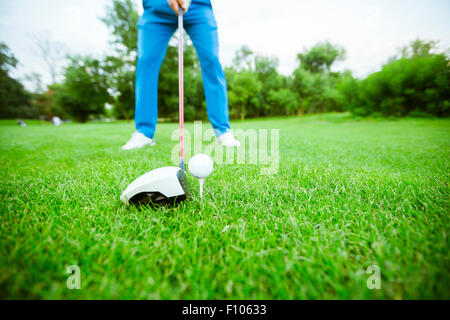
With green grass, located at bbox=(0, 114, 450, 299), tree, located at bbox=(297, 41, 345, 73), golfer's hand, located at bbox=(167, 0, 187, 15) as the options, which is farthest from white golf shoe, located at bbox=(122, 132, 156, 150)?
tree, located at bbox=(297, 41, 345, 73)

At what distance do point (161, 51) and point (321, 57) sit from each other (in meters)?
31.0

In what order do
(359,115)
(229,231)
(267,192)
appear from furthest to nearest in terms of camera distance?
(359,115) → (267,192) → (229,231)

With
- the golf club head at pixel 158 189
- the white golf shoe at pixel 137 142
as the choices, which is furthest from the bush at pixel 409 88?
the golf club head at pixel 158 189

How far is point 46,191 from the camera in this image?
0.98 m

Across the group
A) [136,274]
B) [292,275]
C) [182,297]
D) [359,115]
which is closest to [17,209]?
[136,274]

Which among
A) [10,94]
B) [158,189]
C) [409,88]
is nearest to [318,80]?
[409,88]

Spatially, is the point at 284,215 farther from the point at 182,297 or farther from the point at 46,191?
the point at 46,191

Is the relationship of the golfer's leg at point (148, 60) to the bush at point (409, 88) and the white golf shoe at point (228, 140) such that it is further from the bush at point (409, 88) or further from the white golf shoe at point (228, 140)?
the bush at point (409, 88)

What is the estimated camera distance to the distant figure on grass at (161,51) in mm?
2047

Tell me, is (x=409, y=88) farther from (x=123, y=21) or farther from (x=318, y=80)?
(x=123, y=21)

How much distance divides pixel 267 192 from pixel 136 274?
692mm

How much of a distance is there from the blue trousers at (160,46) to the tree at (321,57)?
2866 cm

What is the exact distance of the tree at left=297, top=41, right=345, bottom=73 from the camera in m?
25.9
